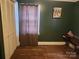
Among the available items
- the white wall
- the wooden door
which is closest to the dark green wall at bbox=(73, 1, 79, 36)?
the wooden door

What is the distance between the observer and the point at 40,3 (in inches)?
262

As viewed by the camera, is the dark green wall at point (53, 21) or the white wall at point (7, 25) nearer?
the white wall at point (7, 25)

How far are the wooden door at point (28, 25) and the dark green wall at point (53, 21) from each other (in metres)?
0.33

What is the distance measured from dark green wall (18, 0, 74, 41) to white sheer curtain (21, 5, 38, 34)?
0.33 metres

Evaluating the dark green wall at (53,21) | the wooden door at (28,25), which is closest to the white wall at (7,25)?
the wooden door at (28,25)

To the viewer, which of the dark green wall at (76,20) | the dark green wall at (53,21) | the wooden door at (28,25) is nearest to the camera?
the dark green wall at (76,20)

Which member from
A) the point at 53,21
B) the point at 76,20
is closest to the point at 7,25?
the point at 53,21

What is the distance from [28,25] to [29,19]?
0.30 m

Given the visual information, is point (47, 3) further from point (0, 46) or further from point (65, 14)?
point (0, 46)

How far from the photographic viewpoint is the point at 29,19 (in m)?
6.61

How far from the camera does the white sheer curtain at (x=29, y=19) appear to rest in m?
6.56

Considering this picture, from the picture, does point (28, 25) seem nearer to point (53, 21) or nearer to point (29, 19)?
point (29, 19)

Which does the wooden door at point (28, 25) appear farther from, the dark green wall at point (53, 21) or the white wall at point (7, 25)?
the white wall at point (7, 25)

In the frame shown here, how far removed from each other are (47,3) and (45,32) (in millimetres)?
1483
